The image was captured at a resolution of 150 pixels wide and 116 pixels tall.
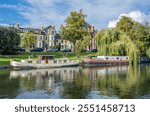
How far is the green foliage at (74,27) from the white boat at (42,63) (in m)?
13.4

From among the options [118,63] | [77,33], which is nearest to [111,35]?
[118,63]

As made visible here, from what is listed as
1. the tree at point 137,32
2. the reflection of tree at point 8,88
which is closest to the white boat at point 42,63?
the reflection of tree at point 8,88

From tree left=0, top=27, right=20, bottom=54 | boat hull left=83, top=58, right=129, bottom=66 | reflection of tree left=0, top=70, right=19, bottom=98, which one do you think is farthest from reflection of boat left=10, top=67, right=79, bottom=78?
tree left=0, top=27, right=20, bottom=54

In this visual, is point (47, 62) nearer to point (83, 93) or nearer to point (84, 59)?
point (84, 59)

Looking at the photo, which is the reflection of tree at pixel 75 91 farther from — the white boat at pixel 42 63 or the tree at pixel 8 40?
the tree at pixel 8 40

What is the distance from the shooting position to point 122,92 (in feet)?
77.5

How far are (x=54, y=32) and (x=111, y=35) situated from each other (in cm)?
4085

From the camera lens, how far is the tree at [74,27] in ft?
212

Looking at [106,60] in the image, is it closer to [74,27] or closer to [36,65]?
[74,27]

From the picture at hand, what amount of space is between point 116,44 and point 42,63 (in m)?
13.1

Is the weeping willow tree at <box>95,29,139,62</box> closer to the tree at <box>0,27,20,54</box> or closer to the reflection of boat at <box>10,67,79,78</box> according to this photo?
the tree at <box>0,27,20,54</box>

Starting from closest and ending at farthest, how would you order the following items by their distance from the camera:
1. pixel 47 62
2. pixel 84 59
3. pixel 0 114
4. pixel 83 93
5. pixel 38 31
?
1. pixel 0 114
2. pixel 83 93
3. pixel 47 62
4. pixel 84 59
5. pixel 38 31

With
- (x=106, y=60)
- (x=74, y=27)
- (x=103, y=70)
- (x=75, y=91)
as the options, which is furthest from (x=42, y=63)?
(x=75, y=91)

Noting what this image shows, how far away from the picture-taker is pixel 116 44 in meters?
55.2
